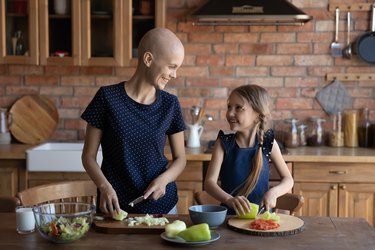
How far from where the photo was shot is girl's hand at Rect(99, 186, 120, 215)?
6.40 ft

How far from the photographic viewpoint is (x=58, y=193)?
2.32m

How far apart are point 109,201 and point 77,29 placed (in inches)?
79.8

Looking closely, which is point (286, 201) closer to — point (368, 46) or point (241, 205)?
point (241, 205)

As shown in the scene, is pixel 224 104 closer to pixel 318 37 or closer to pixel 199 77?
pixel 199 77

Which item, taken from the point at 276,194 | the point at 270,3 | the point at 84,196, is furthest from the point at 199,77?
the point at 276,194

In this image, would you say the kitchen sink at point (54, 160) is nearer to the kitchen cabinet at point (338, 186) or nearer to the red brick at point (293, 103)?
the kitchen cabinet at point (338, 186)

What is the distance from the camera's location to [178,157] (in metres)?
2.28

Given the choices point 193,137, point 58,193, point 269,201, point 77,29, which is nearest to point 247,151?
point 269,201

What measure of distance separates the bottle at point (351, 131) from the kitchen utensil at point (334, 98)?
0.12 m

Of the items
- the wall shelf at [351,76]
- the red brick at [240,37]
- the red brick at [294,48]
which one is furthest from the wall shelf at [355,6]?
the red brick at [240,37]

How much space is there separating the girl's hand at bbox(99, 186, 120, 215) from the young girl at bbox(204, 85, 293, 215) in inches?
16.7

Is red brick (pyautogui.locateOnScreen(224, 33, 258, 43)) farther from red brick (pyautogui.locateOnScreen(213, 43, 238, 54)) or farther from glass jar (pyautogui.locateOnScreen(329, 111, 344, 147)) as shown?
glass jar (pyautogui.locateOnScreen(329, 111, 344, 147))

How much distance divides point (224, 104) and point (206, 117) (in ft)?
0.59

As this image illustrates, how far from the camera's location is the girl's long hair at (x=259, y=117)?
2.28m
